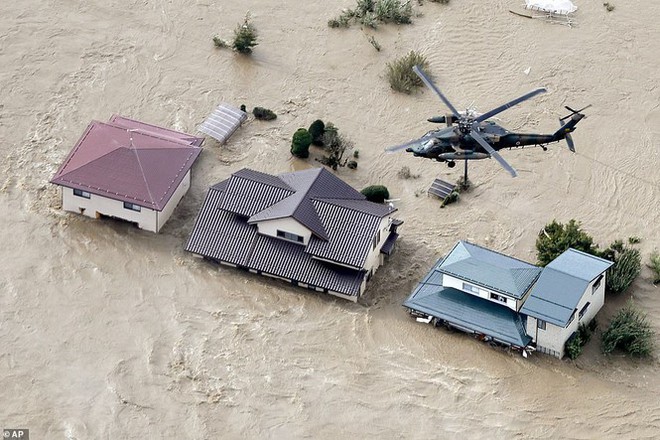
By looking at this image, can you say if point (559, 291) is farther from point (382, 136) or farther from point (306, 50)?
point (306, 50)

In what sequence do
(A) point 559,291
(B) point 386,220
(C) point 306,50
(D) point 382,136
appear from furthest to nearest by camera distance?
(C) point 306,50
(D) point 382,136
(B) point 386,220
(A) point 559,291

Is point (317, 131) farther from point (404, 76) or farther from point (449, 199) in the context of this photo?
point (449, 199)

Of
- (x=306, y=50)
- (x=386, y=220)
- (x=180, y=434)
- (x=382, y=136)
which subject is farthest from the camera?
(x=306, y=50)

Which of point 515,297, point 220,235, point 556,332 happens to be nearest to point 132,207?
point 220,235

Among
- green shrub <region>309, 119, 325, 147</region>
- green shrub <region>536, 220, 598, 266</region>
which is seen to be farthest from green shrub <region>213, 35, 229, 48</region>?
green shrub <region>536, 220, 598, 266</region>

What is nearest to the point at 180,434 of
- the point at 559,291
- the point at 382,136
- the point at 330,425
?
the point at 330,425

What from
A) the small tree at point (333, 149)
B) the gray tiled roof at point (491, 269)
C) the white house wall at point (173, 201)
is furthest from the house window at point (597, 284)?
the white house wall at point (173, 201)

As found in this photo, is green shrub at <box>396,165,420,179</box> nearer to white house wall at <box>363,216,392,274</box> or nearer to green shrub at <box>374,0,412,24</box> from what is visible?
white house wall at <box>363,216,392,274</box>

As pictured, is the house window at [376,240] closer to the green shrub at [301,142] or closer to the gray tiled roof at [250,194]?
the gray tiled roof at [250,194]
